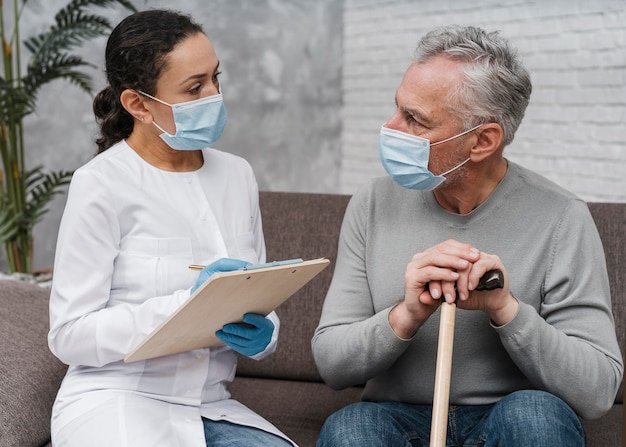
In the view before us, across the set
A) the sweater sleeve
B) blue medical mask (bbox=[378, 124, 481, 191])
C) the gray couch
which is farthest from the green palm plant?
the sweater sleeve

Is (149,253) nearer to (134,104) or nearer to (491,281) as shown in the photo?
(134,104)

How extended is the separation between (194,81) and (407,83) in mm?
420

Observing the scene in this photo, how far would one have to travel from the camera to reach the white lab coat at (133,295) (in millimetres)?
1606

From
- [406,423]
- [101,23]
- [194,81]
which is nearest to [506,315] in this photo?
[406,423]

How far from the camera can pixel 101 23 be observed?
10.7ft

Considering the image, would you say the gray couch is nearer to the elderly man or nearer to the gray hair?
the elderly man

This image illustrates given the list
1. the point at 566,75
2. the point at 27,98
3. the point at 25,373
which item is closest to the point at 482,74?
the point at 25,373

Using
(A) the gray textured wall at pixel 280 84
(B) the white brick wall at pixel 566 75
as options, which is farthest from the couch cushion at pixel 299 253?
(A) the gray textured wall at pixel 280 84

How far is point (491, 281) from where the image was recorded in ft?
4.90

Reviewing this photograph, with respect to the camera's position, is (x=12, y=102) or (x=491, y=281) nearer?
(x=491, y=281)

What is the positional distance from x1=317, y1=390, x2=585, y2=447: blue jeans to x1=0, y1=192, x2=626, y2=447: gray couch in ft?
0.95

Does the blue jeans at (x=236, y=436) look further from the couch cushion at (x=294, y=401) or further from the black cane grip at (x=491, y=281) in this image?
the black cane grip at (x=491, y=281)

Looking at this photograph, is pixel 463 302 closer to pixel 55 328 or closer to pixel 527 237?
pixel 527 237

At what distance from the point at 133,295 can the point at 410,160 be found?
0.60m
